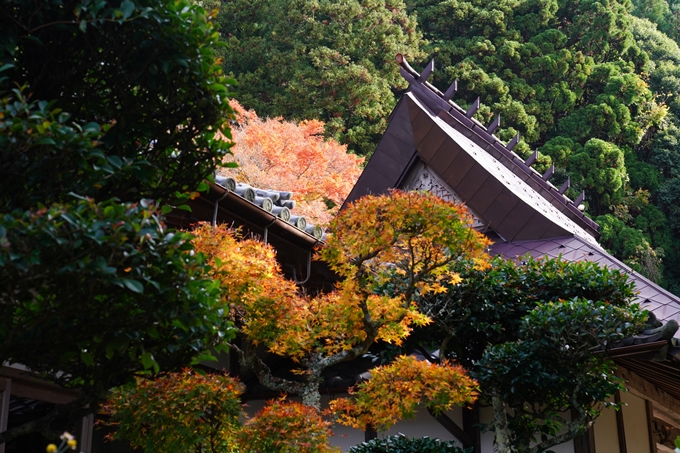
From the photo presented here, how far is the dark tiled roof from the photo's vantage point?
7691mm

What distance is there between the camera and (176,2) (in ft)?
9.61

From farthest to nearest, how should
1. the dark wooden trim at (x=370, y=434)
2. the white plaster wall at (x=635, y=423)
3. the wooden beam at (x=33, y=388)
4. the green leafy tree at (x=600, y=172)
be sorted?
the green leafy tree at (x=600, y=172)
the white plaster wall at (x=635, y=423)
the dark wooden trim at (x=370, y=434)
the wooden beam at (x=33, y=388)

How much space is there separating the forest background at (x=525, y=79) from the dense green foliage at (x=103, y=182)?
58.5 feet

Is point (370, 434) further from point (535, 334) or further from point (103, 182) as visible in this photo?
point (103, 182)

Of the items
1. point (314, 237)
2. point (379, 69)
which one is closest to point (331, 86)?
point (379, 69)

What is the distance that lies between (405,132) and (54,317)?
9.11 meters

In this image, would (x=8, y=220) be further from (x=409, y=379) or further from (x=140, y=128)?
(x=409, y=379)

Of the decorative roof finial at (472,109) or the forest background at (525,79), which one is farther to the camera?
the forest background at (525,79)

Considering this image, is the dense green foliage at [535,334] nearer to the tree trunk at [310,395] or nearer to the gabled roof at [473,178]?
the gabled roof at [473,178]

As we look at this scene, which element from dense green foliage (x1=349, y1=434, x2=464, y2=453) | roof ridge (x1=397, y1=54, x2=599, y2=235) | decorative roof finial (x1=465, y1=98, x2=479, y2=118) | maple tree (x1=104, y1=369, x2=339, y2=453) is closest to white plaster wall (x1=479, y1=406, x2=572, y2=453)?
dense green foliage (x1=349, y1=434, x2=464, y2=453)

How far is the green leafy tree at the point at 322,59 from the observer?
70.9ft

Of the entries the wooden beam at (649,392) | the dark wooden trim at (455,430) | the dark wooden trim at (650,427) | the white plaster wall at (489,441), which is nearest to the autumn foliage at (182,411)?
the dark wooden trim at (455,430)

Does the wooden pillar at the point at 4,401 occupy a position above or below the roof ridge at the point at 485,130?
below

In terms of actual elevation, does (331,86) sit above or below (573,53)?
below
